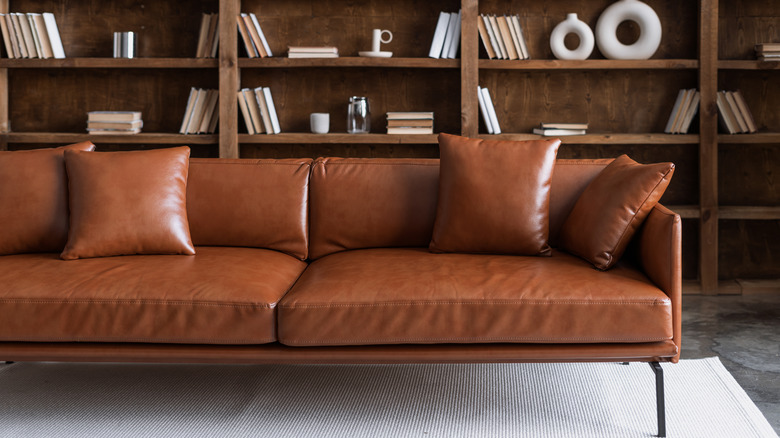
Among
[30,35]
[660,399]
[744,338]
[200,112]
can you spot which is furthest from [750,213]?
[30,35]

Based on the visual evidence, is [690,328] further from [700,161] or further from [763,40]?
[763,40]

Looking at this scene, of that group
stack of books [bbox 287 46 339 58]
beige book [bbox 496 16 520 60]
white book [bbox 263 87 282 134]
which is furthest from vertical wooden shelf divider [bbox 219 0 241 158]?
beige book [bbox 496 16 520 60]

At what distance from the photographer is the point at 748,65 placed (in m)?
3.99

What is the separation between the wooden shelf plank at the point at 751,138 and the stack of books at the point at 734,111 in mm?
41

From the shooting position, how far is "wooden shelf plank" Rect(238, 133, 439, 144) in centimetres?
404

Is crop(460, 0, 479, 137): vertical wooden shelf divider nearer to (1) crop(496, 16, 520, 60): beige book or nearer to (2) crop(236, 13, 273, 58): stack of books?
(1) crop(496, 16, 520, 60): beige book

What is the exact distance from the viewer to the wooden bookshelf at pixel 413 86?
13.8 ft

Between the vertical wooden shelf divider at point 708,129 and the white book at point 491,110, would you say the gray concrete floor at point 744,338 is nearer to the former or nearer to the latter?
the vertical wooden shelf divider at point 708,129

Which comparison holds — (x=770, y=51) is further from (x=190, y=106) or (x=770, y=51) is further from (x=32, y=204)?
(x=32, y=204)

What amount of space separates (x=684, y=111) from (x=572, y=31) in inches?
28.0

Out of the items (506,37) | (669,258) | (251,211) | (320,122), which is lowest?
(669,258)

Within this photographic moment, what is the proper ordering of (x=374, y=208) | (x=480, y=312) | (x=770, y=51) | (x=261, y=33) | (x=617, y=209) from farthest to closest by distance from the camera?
(x=261, y=33)
(x=770, y=51)
(x=374, y=208)
(x=617, y=209)
(x=480, y=312)

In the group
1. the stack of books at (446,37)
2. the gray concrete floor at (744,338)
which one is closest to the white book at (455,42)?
the stack of books at (446,37)

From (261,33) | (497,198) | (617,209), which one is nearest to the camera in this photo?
(617,209)
